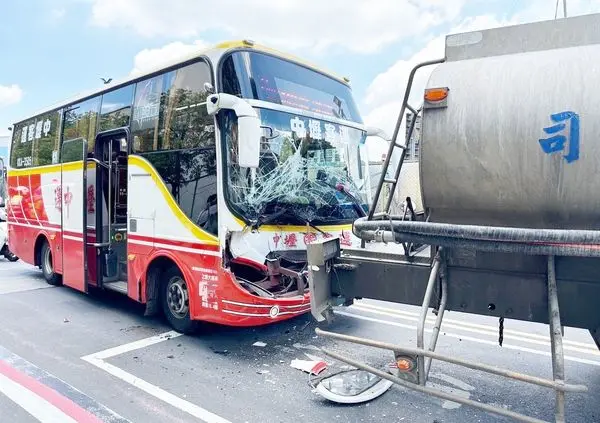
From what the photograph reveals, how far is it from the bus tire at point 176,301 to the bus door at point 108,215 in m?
1.36

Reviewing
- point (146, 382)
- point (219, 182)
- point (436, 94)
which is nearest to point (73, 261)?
point (146, 382)

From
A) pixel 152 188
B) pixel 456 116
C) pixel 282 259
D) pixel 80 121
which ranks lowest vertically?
pixel 282 259

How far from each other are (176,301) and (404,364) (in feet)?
11.2

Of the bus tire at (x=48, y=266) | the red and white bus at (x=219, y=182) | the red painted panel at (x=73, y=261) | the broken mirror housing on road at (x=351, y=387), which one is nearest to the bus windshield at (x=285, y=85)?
the red and white bus at (x=219, y=182)

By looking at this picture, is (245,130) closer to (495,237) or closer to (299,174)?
(299,174)

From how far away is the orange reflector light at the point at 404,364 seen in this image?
9.50ft

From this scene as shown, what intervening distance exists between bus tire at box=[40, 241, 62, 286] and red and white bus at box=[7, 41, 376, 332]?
1.85m

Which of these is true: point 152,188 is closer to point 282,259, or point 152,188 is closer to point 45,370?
point 282,259

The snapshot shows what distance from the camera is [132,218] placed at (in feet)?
19.4

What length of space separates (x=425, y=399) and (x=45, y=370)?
364cm

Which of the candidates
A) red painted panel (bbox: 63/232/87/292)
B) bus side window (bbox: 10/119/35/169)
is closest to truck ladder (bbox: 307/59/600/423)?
red painted panel (bbox: 63/232/87/292)

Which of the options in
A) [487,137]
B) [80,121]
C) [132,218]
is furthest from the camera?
[80,121]

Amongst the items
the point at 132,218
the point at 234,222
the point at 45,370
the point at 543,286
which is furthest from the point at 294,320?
the point at 543,286

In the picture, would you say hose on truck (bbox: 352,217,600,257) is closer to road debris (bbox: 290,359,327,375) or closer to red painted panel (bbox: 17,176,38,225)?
road debris (bbox: 290,359,327,375)
